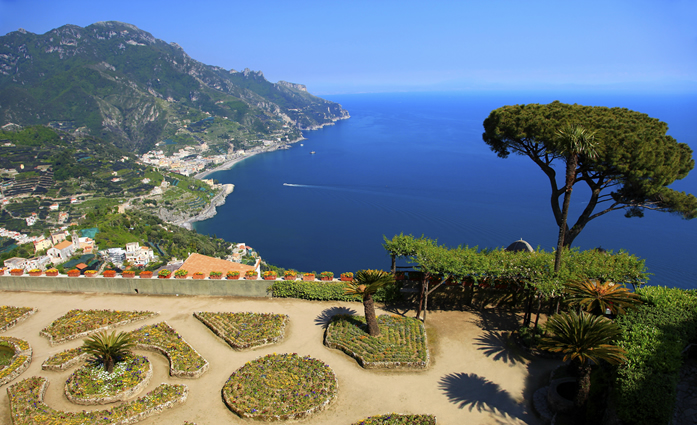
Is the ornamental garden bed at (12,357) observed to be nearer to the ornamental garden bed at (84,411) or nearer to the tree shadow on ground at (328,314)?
the ornamental garden bed at (84,411)

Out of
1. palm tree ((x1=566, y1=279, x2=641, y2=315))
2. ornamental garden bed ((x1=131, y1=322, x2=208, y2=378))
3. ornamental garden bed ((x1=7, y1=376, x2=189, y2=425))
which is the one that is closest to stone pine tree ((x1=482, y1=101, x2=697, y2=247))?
palm tree ((x1=566, y1=279, x2=641, y2=315))

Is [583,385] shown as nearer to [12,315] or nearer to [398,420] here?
[398,420]

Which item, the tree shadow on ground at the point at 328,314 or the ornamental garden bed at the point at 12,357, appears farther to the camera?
the tree shadow on ground at the point at 328,314

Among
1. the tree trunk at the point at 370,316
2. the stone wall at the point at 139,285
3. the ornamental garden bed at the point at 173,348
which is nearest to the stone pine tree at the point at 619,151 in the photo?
the tree trunk at the point at 370,316

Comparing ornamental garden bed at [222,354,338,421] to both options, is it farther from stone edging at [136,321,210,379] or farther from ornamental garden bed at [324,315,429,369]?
ornamental garden bed at [324,315,429,369]

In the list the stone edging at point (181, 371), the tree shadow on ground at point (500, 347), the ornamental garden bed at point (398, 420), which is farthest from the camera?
the tree shadow on ground at point (500, 347)

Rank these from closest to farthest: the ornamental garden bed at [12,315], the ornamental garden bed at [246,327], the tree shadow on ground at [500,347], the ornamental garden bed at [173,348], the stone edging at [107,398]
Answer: the stone edging at [107,398] → the ornamental garden bed at [173,348] → the tree shadow on ground at [500,347] → the ornamental garden bed at [246,327] → the ornamental garden bed at [12,315]
